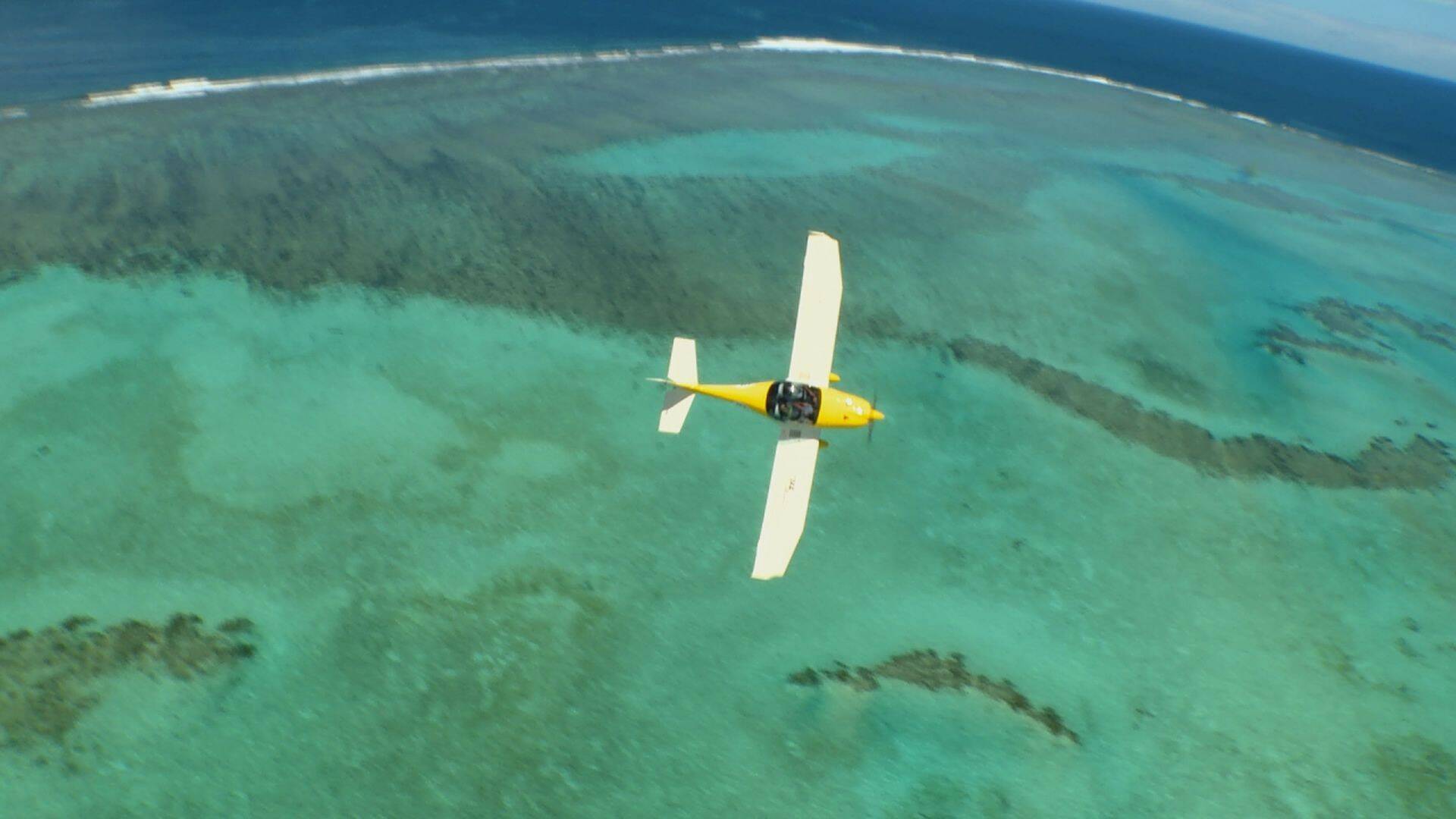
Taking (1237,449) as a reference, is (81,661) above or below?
below

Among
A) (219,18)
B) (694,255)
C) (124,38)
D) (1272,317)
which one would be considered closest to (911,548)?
(694,255)

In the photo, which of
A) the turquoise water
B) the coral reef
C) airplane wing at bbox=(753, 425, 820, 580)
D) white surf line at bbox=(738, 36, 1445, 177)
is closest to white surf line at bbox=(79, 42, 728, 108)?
the turquoise water

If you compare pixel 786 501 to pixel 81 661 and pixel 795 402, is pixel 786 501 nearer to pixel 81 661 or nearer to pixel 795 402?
pixel 795 402

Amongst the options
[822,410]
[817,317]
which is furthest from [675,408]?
[817,317]

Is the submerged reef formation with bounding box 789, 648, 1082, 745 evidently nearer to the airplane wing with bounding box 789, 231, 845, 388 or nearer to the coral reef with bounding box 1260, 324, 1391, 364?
the airplane wing with bounding box 789, 231, 845, 388

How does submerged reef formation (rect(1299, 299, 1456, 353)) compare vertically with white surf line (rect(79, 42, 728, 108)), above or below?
below

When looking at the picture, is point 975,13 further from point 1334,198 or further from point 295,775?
point 295,775

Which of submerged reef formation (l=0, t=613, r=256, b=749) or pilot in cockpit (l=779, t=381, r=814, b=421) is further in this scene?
pilot in cockpit (l=779, t=381, r=814, b=421)
